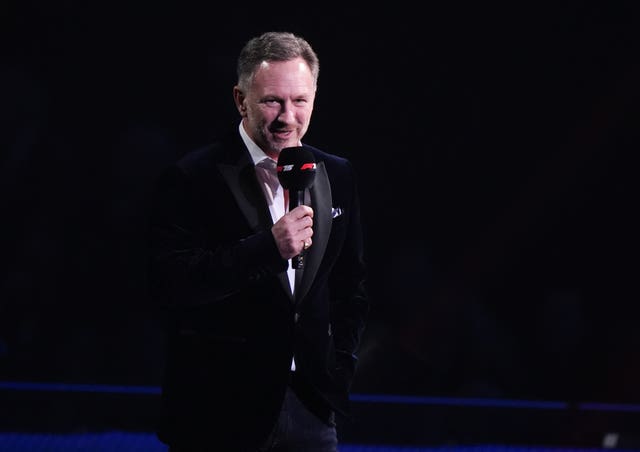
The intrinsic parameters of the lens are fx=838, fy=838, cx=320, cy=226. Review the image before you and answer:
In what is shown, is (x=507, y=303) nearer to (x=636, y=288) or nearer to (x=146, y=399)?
(x=636, y=288)

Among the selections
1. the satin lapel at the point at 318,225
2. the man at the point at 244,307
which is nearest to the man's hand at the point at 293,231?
the man at the point at 244,307

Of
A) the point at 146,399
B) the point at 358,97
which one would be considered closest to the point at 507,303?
the point at 358,97

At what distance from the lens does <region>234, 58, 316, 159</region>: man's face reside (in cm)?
140

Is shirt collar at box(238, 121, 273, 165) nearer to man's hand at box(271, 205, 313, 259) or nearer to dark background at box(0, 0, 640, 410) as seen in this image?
man's hand at box(271, 205, 313, 259)

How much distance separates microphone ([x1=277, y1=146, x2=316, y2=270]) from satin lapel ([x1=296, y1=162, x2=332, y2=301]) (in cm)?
8

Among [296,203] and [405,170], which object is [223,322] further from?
[405,170]

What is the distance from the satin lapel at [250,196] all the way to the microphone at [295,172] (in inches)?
2.4

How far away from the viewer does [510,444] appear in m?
3.26

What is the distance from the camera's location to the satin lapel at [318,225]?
146 cm

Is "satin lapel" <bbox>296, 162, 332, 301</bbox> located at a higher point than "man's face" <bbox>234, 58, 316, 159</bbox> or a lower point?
lower

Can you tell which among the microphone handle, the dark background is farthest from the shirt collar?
the dark background

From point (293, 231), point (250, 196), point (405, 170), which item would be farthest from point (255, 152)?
point (405, 170)

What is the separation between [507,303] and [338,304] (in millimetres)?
2574

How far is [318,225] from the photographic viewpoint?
4.92ft
